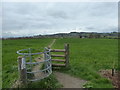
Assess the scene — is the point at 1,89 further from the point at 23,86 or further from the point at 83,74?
the point at 83,74

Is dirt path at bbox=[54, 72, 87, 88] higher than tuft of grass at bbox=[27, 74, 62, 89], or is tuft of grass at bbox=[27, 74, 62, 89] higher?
tuft of grass at bbox=[27, 74, 62, 89]

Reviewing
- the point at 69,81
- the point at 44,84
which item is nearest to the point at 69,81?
the point at 69,81

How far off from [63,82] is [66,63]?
77.2 inches

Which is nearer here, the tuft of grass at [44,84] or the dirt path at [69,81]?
the tuft of grass at [44,84]

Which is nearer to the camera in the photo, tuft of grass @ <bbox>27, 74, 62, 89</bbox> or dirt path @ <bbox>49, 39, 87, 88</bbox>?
tuft of grass @ <bbox>27, 74, 62, 89</bbox>

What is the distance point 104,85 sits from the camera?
5.04m

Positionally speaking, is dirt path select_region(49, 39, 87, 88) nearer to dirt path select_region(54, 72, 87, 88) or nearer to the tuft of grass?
dirt path select_region(54, 72, 87, 88)

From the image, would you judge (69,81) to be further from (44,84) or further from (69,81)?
(44,84)

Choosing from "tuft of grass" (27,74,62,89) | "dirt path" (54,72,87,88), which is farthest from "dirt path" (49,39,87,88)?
"tuft of grass" (27,74,62,89)

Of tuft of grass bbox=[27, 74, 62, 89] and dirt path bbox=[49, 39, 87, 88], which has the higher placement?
tuft of grass bbox=[27, 74, 62, 89]

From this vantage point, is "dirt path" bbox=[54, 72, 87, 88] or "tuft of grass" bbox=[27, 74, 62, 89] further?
"dirt path" bbox=[54, 72, 87, 88]

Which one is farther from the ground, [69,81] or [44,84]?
[44,84]

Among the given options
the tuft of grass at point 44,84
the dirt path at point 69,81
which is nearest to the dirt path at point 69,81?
the dirt path at point 69,81

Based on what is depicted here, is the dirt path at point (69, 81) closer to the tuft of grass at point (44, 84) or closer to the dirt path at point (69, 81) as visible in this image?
the dirt path at point (69, 81)
